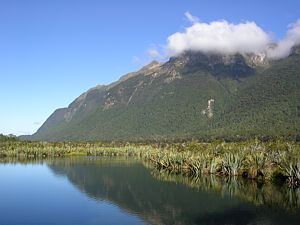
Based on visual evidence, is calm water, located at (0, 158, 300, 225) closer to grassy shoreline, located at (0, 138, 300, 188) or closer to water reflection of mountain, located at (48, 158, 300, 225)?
water reflection of mountain, located at (48, 158, 300, 225)

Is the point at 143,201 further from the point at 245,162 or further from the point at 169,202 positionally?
the point at 245,162

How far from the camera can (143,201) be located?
53.0m

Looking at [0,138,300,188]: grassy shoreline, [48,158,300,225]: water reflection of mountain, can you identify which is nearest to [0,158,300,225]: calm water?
[48,158,300,225]: water reflection of mountain

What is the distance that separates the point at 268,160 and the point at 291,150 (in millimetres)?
4436

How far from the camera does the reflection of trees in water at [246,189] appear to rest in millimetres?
49938

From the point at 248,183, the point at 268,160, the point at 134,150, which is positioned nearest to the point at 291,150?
the point at 268,160

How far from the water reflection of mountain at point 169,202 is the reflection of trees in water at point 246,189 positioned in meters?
1.88

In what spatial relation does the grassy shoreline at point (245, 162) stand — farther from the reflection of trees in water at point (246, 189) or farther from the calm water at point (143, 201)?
the calm water at point (143, 201)

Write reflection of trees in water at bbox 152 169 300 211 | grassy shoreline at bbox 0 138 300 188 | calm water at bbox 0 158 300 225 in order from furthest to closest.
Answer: grassy shoreline at bbox 0 138 300 188, reflection of trees in water at bbox 152 169 300 211, calm water at bbox 0 158 300 225

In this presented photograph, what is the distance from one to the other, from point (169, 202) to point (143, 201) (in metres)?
3.11

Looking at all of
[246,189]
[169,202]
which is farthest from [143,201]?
[246,189]

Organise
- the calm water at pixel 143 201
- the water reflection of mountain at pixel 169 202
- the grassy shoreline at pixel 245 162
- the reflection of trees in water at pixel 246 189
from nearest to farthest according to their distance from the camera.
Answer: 1. the water reflection of mountain at pixel 169 202
2. the calm water at pixel 143 201
3. the reflection of trees in water at pixel 246 189
4. the grassy shoreline at pixel 245 162

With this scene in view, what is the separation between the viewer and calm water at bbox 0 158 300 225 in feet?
140

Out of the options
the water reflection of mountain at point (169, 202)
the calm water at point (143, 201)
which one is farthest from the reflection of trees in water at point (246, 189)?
the water reflection of mountain at point (169, 202)
